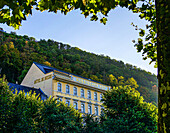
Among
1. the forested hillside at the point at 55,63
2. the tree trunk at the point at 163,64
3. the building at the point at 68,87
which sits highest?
the forested hillside at the point at 55,63

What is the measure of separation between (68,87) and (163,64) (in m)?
39.5

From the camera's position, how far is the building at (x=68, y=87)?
1620 inches

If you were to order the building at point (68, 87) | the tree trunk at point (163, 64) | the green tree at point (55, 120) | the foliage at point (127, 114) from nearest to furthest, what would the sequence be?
the tree trunk at point (163, 64), the green tree at point (55, 120), the foliage at point (127, 114), the building at point (68, 87)

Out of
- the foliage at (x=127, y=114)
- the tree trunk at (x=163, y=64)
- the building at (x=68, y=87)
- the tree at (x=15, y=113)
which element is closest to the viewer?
the tree trunk at (x=163, y=64)

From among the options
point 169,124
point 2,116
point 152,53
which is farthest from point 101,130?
point 169,124

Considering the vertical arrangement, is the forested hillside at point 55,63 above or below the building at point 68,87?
above

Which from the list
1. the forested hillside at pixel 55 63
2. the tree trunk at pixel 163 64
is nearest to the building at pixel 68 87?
the forested hillside at pixel 55 63

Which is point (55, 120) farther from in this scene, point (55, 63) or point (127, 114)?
point (55, 63)

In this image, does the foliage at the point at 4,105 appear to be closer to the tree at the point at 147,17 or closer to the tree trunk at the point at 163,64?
the tree at the point at 147,17

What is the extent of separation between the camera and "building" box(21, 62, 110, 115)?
41.1 meters

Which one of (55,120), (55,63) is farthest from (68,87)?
(55,63)

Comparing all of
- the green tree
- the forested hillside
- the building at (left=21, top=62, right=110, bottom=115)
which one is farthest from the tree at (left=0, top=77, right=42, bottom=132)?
the forested hillside

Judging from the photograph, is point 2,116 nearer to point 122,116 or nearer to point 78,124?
point 78,124

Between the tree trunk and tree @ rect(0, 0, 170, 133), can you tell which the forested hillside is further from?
the tree trunk
